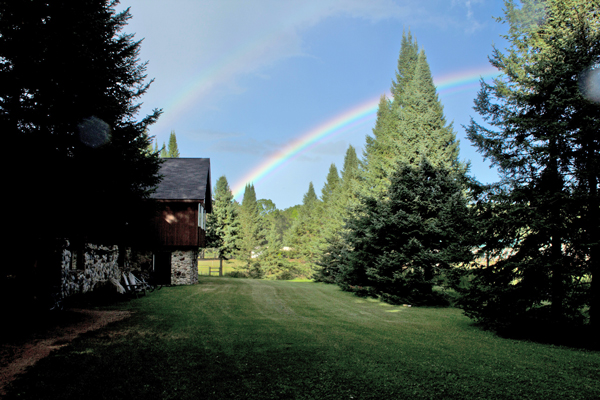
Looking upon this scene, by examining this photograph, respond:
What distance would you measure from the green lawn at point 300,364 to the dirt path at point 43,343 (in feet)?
0.75

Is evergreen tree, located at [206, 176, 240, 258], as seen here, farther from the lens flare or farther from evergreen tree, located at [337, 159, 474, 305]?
the lens flare

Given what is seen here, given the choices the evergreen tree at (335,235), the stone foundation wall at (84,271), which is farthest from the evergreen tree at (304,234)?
the stone foundation wall at (84,271)

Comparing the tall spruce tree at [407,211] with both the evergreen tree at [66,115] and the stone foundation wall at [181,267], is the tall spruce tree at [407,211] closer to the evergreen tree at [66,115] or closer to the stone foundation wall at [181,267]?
the stone foundation wall at [181,267]

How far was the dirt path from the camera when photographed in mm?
5073

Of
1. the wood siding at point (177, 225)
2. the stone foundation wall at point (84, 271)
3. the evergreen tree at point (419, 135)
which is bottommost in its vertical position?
the stone foundation wall at point (84, 271)

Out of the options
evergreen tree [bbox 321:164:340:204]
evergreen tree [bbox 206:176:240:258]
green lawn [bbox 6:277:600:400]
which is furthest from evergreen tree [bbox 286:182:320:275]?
green lawn [bbox 6:277:600:400]

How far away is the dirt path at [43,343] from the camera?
507 centimetres

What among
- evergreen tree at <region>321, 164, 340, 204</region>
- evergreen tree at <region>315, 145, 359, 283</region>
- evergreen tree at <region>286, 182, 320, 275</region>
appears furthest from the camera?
evergreen tree at <region>321, 164, 340, 204</region>

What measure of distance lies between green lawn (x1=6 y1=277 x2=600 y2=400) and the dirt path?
0.23 metres

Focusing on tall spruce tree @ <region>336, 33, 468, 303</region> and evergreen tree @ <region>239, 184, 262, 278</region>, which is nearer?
tall spruce tree @ <region>336, 33, 468, 303</region>

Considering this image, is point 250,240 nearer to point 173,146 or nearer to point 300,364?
point 173,146

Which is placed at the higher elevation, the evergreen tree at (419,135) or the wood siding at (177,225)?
the evergreen tree at (419,135)

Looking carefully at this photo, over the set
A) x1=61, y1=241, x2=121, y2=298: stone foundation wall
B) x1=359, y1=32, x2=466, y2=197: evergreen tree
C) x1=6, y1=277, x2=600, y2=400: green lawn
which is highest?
x1=359, y1=32, x2=466, y2=197: evergreen tree

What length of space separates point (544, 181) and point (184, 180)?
1945cm
